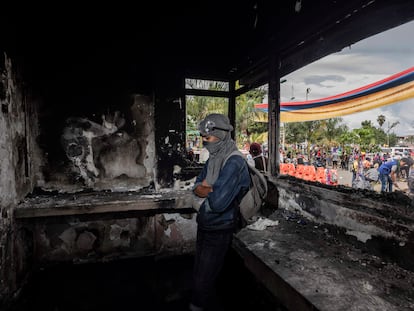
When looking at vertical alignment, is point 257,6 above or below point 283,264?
above

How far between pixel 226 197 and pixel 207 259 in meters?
0.60

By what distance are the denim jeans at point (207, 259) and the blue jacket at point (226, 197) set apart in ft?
0.28

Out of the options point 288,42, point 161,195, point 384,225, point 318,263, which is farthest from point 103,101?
point 384,225

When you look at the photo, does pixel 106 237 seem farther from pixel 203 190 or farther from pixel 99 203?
pixel 203 190

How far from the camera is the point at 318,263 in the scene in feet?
7.97

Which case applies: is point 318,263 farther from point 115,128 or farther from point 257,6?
point 115,128

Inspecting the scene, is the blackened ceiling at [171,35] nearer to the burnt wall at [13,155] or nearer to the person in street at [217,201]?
the burnt wall at [13,155]

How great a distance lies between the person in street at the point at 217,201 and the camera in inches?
83.8

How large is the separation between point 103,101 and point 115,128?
45cm

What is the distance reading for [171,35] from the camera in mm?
3965

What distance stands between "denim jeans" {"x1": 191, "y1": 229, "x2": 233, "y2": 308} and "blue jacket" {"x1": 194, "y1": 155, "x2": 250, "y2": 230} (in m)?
0.09

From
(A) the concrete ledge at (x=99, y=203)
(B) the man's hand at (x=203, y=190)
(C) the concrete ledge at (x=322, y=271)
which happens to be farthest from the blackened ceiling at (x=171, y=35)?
(C) the concrete ledge at (x=322, y=271)

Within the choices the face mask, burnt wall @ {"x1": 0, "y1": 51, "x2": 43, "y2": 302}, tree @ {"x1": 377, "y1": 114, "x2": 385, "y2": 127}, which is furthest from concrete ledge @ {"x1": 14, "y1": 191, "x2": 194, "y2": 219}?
tree @ {"x1": 377, "y1": 114, "x2": 385, "y2": 127}

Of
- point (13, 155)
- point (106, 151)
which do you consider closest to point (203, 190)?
point (106, 151)
